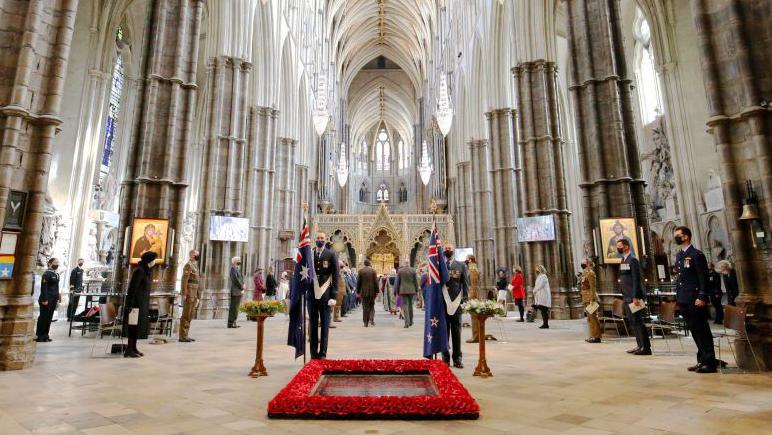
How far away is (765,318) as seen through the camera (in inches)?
209

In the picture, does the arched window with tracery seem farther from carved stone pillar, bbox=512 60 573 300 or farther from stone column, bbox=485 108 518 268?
carved stone pillar, bbox=512 60 573 300

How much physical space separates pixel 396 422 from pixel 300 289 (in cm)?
296

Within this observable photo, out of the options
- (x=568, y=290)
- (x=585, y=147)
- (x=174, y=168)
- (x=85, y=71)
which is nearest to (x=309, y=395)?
(x=174, y=168)

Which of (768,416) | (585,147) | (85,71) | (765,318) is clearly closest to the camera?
(768,416)

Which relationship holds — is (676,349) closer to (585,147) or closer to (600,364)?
(600,364)

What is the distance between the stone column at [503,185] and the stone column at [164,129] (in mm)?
12686

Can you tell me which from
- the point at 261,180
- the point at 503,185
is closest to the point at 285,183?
the point at 261,180

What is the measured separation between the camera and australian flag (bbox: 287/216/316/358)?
5809 millimetres

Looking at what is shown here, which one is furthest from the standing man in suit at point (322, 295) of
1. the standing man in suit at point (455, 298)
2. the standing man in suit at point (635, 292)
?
the standing man in suit at point (635, 292)

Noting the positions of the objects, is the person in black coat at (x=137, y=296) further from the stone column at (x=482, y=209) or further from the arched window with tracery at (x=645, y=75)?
the arched window with tracery at (x=645, y=75)

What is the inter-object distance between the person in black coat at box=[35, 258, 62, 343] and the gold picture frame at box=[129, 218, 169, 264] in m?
1.40

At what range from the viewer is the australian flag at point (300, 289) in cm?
581

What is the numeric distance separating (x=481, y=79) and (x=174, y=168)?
17.3m

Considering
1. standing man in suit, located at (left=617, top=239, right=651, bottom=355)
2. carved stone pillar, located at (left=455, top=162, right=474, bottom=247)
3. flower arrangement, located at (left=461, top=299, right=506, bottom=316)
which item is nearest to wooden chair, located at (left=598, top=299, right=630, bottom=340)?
standing man in suit, located at (left=617, top=239, right=651, bottom=355)
